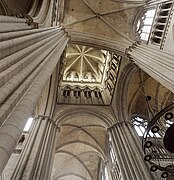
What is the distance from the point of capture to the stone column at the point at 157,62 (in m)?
7.91

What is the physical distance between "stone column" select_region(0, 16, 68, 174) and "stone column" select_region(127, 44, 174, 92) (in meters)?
3.99

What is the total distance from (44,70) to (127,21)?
29.1ft

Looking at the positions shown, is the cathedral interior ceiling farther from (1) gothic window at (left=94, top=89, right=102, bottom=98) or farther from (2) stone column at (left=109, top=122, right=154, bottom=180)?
(2) stone column at (left=109, top=122, right=154, bottom=180)

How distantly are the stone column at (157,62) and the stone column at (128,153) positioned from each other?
3.30m

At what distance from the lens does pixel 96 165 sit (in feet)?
51.8

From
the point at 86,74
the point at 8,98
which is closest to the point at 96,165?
the point at 86,74

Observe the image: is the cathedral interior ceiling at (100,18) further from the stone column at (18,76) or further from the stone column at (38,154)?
the stone column at (18,76)

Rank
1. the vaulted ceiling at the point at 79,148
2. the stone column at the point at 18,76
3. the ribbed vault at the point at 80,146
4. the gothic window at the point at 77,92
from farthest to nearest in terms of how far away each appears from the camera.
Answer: the gothic window at the point at 77,92 < the vaulted ceiling at the point at 79,148 < the ribbed vault at the point at 80,146 < the stone column at the point at 18,76

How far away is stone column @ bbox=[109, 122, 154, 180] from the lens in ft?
29.4

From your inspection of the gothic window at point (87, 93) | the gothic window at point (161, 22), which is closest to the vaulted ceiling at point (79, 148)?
the gothic window at point (87, 93)

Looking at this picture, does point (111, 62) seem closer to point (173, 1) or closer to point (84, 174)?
point (173, 1)

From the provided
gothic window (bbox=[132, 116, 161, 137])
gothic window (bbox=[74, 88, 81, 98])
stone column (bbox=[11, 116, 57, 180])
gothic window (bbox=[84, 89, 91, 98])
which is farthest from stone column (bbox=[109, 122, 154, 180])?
gothic window (bbox=[74, 88, 81, 98])

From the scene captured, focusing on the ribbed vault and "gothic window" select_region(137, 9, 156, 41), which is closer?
"gothic window" select_region(137, 9, 156, 41)

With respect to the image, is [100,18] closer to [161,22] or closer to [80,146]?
[161,22]
